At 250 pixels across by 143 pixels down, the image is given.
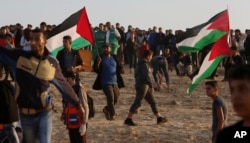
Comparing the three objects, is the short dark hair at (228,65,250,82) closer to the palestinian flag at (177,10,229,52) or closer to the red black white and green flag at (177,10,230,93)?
the red black white and green flag at (177,10,230,93)

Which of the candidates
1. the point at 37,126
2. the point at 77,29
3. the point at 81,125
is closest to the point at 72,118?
the point at 81,125

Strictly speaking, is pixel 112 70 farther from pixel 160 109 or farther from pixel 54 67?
pixel 54 67

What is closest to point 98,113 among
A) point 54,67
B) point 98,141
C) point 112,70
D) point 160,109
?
point 160,109

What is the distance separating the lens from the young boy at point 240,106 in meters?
3.37

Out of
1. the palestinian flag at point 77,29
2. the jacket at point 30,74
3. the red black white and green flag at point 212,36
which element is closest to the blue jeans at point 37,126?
the jacket at point 30,74

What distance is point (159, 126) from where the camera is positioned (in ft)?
46.5

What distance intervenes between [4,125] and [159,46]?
20.0 metres

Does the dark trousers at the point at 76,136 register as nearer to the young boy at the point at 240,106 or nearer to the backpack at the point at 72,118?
the backpack at the point at 72,118

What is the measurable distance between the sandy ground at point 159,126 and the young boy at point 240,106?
8668 mm

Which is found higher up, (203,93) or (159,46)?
(159,46)

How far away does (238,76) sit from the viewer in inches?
138

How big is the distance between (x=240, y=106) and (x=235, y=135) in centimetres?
16

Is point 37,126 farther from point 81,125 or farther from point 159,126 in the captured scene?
point 159,126

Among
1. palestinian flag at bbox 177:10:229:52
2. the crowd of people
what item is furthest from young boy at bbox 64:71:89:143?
palestinian flag at bbox 177:10:229:52
